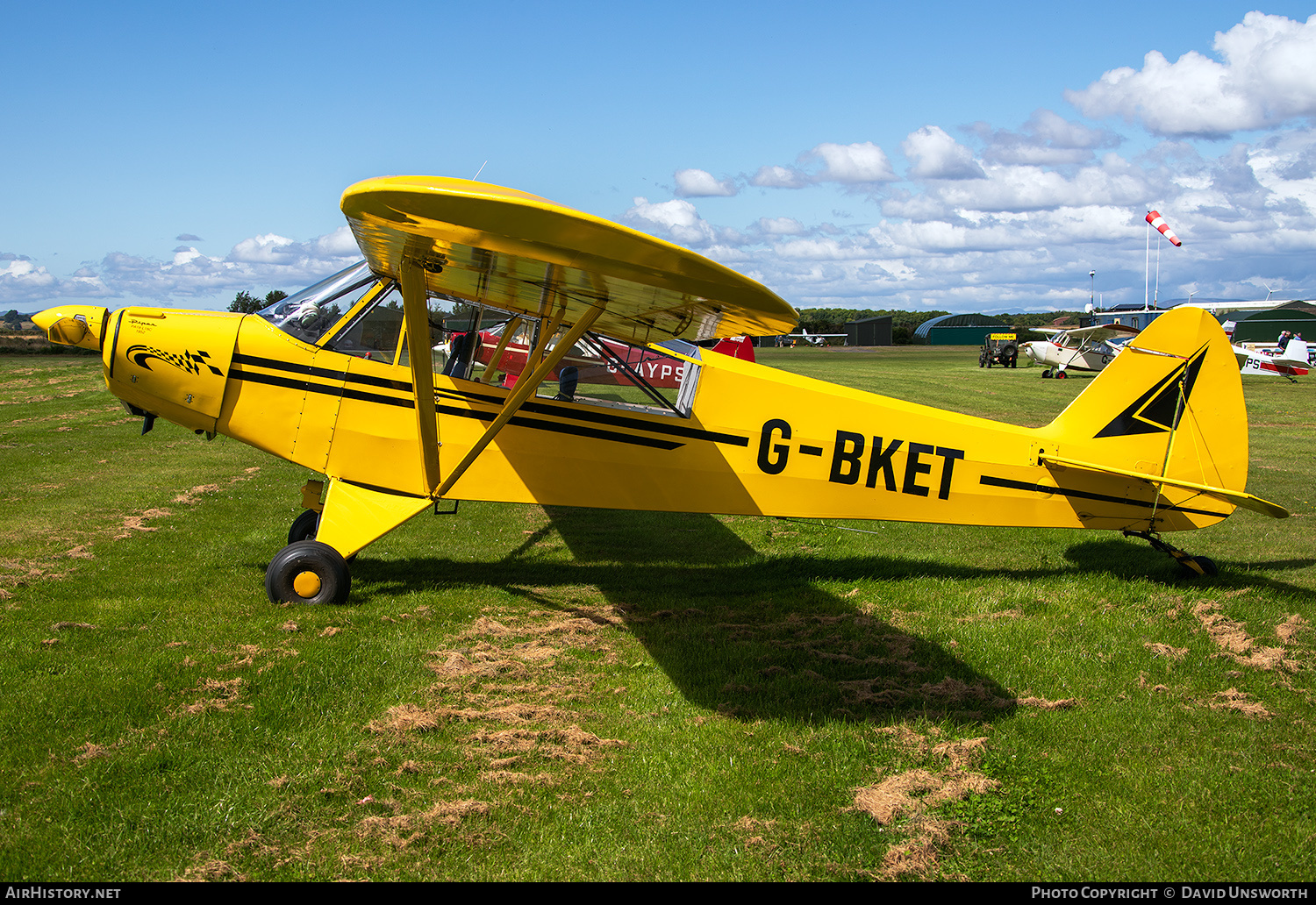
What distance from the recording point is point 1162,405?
6.99 meters

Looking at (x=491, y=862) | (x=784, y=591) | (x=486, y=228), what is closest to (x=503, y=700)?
(x=491, y=862)

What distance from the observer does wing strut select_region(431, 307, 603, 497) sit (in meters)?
5.15

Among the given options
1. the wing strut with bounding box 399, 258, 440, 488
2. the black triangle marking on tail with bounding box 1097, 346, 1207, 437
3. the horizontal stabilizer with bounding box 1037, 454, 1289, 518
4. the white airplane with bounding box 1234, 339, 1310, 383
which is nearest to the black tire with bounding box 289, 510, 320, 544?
the wing strut with bounding box 399, 258, 440, 488

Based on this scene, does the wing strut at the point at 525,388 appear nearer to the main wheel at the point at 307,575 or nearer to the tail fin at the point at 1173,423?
the main wheel at the point at 307,575

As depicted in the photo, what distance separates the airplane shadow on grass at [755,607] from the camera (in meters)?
4.86

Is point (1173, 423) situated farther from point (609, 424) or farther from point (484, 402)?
point (484, 402)

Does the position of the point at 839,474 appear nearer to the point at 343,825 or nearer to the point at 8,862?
the point at 343,825

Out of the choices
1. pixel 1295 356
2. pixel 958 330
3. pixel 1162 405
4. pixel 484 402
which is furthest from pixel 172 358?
pixel 958 330

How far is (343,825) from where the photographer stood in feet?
11.1

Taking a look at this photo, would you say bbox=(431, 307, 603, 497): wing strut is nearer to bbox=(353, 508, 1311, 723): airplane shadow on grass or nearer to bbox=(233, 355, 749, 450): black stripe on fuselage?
bbox=(233, 355, 749, 450): black stripe on fuselage

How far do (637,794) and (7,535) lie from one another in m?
7.32

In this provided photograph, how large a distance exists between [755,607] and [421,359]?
3162mm

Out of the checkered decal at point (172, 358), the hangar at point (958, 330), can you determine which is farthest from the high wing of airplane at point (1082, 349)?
the hangar at point (958, 330)

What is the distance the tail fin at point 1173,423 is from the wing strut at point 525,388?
4.24 metres
